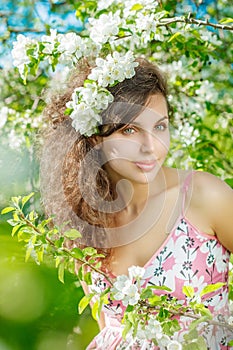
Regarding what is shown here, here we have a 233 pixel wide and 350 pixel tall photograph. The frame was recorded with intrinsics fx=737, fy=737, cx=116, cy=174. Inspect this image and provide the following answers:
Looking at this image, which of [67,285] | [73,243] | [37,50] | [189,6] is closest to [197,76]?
[189,6]

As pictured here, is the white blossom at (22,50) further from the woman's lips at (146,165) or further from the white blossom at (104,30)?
the woman's lips at (146,165)

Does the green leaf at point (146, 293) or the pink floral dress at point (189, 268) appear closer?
the green leaf at point (146, 293)

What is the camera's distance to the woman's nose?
5.24 ft

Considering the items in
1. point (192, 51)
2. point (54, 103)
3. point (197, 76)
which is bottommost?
point (197, 76)

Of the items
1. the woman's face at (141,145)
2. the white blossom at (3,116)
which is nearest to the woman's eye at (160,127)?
the woman's face at (141,145)

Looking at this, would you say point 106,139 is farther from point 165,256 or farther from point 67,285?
point 67,285

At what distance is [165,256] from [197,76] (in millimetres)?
1691

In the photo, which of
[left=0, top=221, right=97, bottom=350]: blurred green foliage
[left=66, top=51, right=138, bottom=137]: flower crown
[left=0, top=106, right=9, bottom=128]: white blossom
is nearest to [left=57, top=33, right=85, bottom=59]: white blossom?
[left=66, top=51, right=138, bottom=137]: flower crown

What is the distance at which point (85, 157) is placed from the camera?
1.79 m

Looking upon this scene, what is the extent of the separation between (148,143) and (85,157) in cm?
24

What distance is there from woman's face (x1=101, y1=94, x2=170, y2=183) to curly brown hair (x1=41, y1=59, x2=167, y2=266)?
2 centimetres

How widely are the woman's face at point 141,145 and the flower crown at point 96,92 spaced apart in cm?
6

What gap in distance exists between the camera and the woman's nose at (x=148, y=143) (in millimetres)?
1599

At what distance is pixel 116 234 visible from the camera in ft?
6.04
